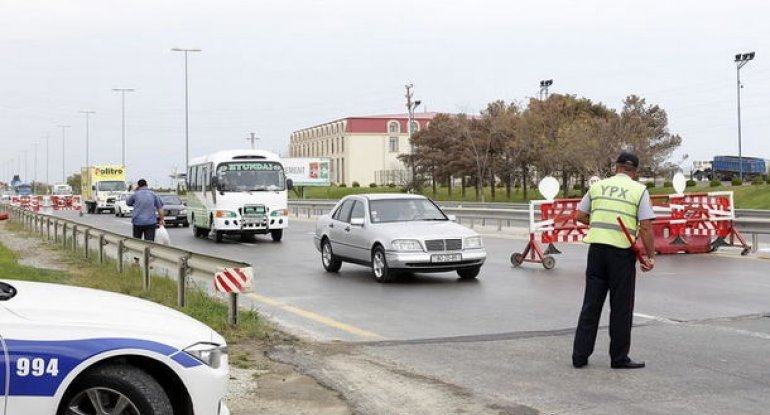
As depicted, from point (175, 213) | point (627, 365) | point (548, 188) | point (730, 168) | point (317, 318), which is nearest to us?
point (627, 365)

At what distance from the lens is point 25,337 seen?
4.15 meters

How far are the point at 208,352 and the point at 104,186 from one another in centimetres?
5312

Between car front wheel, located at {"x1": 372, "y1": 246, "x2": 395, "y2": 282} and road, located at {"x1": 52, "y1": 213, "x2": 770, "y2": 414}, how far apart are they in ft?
0.70

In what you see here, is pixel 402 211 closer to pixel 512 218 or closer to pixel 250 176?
pixel 512 218

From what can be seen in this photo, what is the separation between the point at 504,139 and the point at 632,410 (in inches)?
2511

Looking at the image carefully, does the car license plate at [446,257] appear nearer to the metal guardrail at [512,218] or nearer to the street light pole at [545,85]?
the metal guardrail at [512,218]

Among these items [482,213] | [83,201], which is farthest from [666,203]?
[83,201]

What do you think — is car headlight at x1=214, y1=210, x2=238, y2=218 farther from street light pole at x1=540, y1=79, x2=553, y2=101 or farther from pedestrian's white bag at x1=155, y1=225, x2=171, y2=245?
street light pole at x1=540, y1=79, x2=553, y2=101

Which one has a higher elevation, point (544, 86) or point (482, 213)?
point (544, 86)

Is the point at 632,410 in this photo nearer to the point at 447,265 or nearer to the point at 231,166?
the point at 447,265

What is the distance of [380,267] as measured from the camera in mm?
14273

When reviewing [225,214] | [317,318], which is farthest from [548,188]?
[225,214]

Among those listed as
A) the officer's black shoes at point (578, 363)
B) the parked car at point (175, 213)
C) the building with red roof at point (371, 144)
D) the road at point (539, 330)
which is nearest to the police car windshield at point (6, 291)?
the road at point (539, 330)

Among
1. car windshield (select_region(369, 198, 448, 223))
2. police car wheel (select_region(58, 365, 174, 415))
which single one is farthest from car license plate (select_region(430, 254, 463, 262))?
police car wheel (select_region(58, 365, 174, 415))
